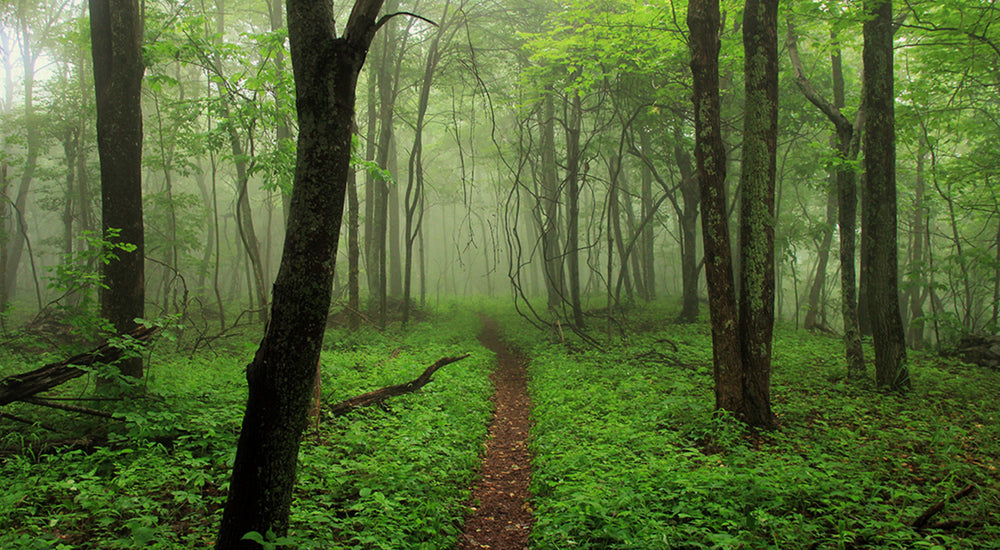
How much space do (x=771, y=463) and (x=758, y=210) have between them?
3.19 metres

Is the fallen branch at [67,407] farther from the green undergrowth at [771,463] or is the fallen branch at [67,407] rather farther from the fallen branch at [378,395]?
the green undergrowth at [771,463]

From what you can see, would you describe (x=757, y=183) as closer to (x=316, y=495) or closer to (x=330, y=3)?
(x=330, y=3)

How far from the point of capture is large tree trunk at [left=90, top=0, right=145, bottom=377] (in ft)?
20.3

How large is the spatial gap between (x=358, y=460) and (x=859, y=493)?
15.8ft

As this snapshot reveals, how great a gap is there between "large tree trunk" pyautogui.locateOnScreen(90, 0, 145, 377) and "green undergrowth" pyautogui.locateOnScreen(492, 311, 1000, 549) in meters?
5.85

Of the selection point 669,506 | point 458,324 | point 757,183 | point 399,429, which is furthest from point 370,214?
point 669,506

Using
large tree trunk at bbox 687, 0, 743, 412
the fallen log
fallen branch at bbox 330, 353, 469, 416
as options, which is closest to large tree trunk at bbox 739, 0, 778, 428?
large tree trunk at bbox 687, 0, 743, 412

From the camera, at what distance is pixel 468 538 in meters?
4.25

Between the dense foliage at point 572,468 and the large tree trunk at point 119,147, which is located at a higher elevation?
the large tree trunk at point 119,147

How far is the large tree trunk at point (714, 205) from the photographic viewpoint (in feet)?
20.1

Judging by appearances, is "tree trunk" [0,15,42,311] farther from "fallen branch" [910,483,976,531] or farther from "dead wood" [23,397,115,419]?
"fallen branch" [910,483,976,531]

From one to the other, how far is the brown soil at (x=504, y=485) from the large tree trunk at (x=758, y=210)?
3.10 metres

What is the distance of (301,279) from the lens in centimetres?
273

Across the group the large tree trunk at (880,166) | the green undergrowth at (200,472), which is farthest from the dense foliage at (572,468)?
the large tree trunk at (880,166)
